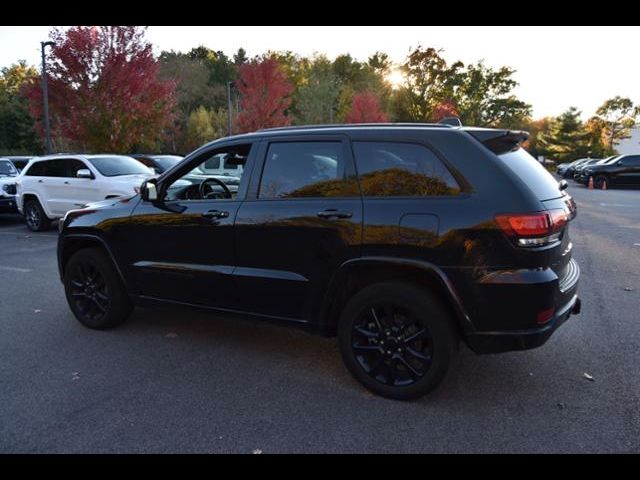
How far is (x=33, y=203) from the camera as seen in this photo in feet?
38.2

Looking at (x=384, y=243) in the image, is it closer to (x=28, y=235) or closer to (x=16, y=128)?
(x=28, y=235)

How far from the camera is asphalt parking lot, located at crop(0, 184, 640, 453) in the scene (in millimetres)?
3059

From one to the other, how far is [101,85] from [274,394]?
16.0 meters

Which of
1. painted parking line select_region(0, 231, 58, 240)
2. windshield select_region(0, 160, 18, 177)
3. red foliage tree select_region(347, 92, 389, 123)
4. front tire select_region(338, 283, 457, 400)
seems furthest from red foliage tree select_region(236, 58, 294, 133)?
front tire select_region(338, 283, 457, 400)

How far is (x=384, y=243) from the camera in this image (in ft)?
11.2

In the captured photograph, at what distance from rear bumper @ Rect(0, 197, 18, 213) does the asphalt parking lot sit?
8.97m

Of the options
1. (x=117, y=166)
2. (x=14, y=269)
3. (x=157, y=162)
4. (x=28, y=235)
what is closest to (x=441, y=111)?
(x=157, y=162)

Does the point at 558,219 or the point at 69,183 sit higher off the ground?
the point at 558,219

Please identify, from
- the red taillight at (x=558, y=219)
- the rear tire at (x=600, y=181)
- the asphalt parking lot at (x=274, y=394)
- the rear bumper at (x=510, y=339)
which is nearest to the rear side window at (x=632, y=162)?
the rear tire at (x=600, y=181)

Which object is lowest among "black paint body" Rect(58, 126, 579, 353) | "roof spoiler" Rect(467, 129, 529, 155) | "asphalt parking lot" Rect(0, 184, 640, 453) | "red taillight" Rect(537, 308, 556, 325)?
"asphalt parking lot" Rect(0, 184, 640, 453)

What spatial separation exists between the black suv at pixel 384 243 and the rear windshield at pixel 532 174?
18 mm

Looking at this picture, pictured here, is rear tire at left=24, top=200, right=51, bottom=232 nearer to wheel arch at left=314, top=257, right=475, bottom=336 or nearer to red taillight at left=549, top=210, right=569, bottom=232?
wheel arch at left=314, top=257, right=475, bottom=336

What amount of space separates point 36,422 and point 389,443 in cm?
224
